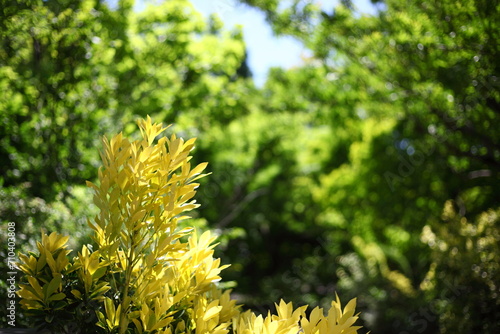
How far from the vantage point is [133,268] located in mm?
2295

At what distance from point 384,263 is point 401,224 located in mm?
1203

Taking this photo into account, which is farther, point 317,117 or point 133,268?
point 317,117

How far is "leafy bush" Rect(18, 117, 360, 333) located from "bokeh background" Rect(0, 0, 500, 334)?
26 centimetres

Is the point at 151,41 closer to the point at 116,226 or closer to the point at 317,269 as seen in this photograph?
the point at 116,226

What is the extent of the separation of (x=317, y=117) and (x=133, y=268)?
19.9ft

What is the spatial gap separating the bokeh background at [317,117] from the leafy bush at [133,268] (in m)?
0.26

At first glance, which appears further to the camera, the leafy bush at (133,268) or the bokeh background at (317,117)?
the bokeh background at (317,117)

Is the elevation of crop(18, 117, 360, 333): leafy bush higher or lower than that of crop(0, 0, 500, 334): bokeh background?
lower

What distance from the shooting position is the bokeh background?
4754mm

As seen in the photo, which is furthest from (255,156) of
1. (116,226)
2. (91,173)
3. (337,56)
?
(116,226)

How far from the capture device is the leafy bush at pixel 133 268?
6.79ft

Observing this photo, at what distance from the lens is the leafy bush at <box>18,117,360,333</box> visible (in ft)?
6.79

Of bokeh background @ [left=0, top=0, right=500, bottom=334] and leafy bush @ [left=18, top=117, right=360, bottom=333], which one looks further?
bokeh background @ [left=0, top=0, right=500, bottom=334]

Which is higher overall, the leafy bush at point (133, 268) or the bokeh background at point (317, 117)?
the bokeh background at point (317, 117)
